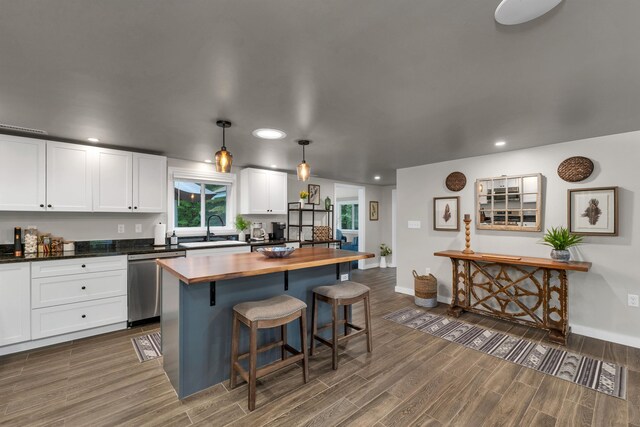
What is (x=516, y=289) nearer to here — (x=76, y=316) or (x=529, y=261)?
(x=529, y=261)

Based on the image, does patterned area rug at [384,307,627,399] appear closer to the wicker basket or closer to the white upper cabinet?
the wicker basket

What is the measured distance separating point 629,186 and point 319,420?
3.82 metres

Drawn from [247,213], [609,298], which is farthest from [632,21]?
[247,213]

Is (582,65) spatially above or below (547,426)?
above

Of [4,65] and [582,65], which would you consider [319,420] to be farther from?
[4,65]

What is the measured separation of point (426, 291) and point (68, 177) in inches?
190

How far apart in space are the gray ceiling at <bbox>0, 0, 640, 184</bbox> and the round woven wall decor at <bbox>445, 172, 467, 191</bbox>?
1259 millimetres

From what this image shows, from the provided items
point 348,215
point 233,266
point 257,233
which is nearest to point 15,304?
point 233,266

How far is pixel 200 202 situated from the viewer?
4777 mm

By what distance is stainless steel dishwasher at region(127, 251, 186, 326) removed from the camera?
345cm

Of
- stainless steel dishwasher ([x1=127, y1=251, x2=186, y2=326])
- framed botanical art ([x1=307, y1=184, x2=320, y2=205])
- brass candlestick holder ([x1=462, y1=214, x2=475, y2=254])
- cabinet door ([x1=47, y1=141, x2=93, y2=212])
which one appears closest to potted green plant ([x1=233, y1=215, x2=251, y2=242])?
stainless steel dishwasher ([x1=127, y1=251, x2=186, y2=326])

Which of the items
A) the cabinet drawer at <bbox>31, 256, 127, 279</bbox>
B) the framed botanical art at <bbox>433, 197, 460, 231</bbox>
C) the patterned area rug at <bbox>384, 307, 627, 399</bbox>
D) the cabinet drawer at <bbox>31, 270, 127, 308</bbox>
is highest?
the framed botanical art at <bbox>433, 197, 460, 231</bbox>

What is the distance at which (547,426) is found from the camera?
1.86m

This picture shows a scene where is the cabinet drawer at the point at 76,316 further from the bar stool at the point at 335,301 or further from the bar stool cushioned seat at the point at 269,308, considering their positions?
the bar stool at the point at 335,301
